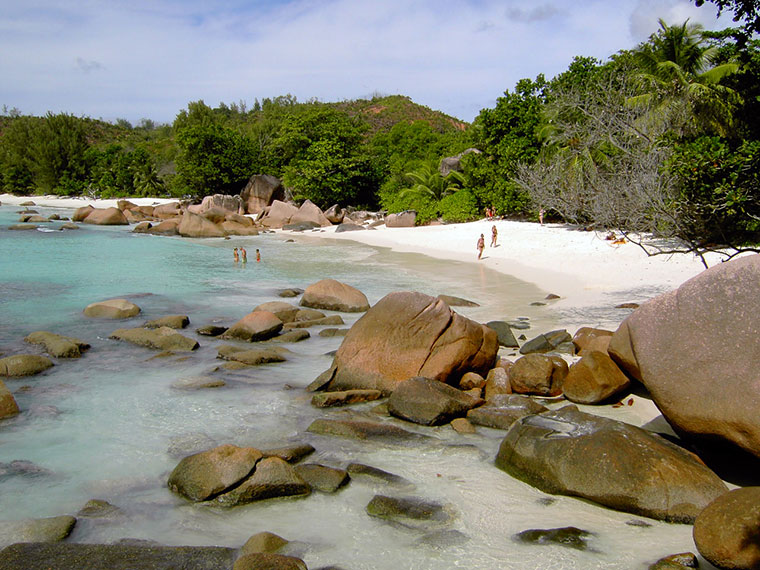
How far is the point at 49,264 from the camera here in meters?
25.6

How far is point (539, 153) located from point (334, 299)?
1803 cm

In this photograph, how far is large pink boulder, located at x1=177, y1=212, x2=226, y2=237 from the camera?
123 feet

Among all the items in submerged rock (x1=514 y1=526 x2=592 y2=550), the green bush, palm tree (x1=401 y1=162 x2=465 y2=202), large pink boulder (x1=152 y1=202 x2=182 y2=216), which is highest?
palm tree (x1=401 y1=162 x2=465 y2=202)

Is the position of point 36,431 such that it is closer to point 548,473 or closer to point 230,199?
point 548,473

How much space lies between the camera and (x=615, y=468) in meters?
5.75

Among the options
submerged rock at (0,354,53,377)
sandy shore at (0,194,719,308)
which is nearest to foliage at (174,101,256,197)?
sandy shore at (0,194,719,308)

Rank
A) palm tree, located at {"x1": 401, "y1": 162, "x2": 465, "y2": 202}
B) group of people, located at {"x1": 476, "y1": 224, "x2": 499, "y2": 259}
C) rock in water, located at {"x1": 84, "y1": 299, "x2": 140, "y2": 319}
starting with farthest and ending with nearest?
palm tree, located at {"x1": 401, "y1": 162, "x2": 465, "y2": 202}, group of people, located at {"x1": 476, "y1": 224, "x2": 499, "y2": 259}, rock in water, located at {"x1": 84, "y1": 299, "x2": 140, "y2": 319}

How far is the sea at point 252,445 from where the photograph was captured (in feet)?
17.2

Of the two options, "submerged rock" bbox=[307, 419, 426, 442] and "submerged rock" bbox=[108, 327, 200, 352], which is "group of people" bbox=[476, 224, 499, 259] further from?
"submerged rock" bbox=[307, 419, 426, 442]

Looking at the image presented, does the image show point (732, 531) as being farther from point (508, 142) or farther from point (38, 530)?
point (508, 142)

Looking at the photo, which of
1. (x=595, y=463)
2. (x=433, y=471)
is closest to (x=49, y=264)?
(x=433, y=471)

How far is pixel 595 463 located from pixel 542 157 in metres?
23.5

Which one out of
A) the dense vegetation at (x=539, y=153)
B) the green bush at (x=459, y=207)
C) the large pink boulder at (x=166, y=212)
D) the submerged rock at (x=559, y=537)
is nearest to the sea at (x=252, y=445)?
the submerged rock at (x=559, y=537)

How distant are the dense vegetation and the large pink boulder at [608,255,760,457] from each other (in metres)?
3.26
